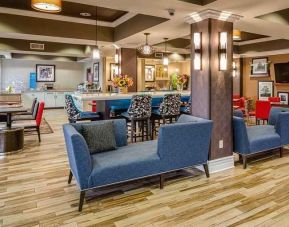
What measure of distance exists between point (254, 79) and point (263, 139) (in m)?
7.09

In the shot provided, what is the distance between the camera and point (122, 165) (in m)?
3.18

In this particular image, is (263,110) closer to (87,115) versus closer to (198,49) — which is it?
(198,49)

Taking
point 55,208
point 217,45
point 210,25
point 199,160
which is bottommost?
point 55,208

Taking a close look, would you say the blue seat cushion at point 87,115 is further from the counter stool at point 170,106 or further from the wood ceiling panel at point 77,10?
the wood ceiling panel at point 77,10

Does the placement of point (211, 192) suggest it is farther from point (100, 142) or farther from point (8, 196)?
point (8, 196)

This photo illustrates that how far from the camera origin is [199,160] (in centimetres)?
383

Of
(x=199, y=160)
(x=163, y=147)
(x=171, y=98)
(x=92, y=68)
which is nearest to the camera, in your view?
(x=163, y=147)

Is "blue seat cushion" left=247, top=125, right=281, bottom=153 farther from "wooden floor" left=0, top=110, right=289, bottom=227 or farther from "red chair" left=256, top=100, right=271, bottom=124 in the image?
"red chair" left=256, top=100, right=271, bottom=124

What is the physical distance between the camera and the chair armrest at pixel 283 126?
4.89 metres

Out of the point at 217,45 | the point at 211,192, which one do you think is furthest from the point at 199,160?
the point at 217,45

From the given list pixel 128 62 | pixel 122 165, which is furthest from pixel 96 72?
pixel 122 165

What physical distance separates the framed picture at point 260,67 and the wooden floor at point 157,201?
6988mm

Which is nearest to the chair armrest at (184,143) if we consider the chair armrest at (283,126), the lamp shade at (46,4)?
the chair armrest at (283,126)

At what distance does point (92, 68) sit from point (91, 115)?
7.53 metres
